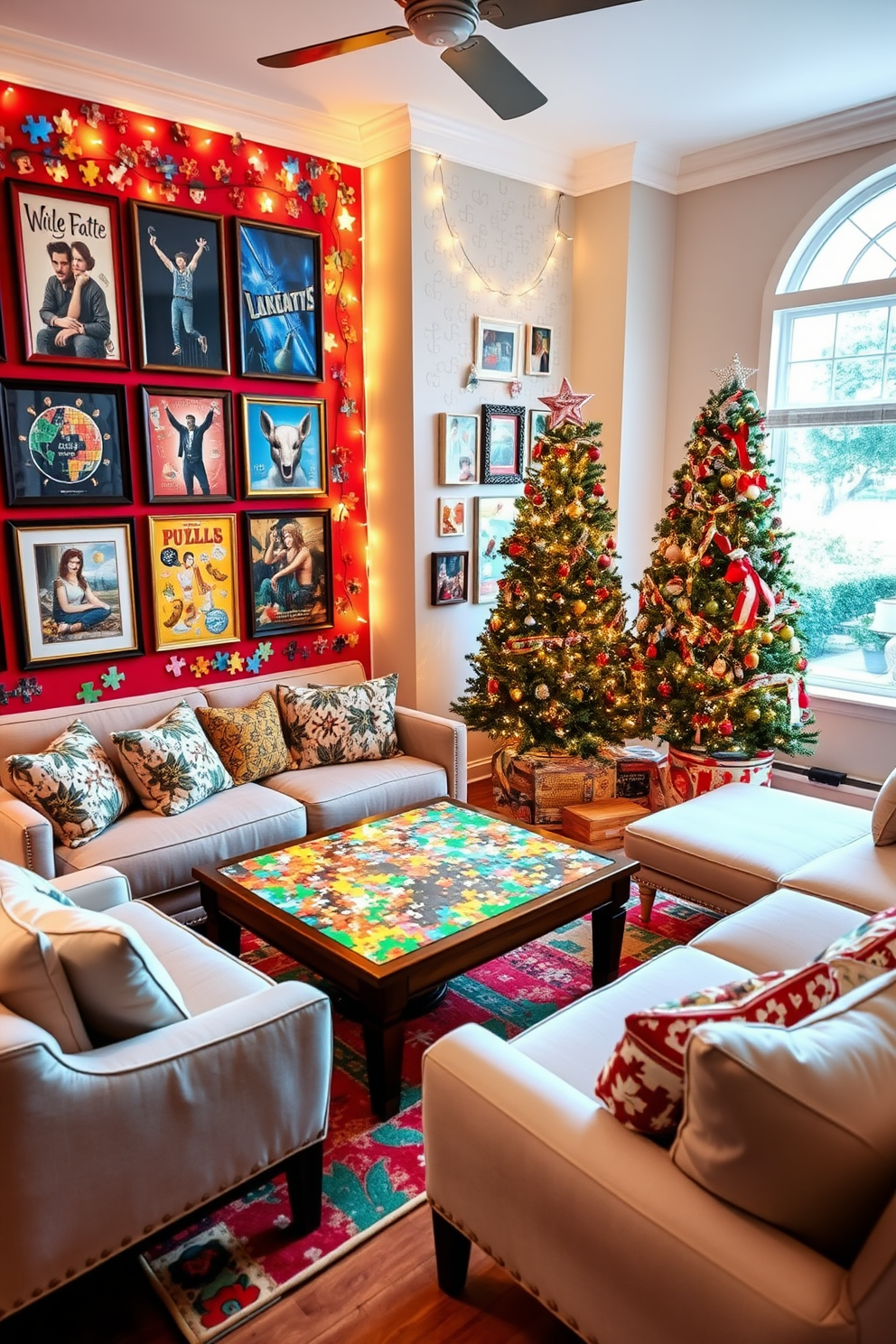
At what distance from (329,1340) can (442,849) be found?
4.81 feet

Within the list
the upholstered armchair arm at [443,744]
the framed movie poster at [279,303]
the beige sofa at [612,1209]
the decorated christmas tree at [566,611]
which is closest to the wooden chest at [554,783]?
the decorated christmas tree at [566,611]

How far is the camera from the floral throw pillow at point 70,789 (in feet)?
10.5

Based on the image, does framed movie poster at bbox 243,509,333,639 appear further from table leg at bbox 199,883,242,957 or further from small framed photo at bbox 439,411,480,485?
table leg at bbox 199,883,242,957

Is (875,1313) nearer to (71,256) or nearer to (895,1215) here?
(895,1215)

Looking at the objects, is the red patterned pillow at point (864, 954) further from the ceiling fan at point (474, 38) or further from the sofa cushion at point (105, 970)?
the ceiling fan at point (474, 38)

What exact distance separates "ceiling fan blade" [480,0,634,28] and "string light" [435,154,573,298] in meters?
2.28

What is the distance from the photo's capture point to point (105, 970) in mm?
1742

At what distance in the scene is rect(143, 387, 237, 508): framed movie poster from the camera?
4055 mm

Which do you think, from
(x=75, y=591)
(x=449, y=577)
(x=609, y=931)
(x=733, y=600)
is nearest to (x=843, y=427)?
(x=733, y=600)

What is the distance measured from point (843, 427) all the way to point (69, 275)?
3682 millimetres

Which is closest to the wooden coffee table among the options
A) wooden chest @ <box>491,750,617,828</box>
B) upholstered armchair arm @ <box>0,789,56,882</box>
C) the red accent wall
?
upholstered armchair arm @ <box>0,789,56,882</box>

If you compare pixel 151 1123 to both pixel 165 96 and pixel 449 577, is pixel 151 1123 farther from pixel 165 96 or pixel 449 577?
pixel 165 96

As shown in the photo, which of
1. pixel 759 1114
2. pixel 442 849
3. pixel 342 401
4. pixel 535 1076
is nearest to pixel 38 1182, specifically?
pixel 535 1076

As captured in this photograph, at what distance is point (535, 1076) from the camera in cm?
169
